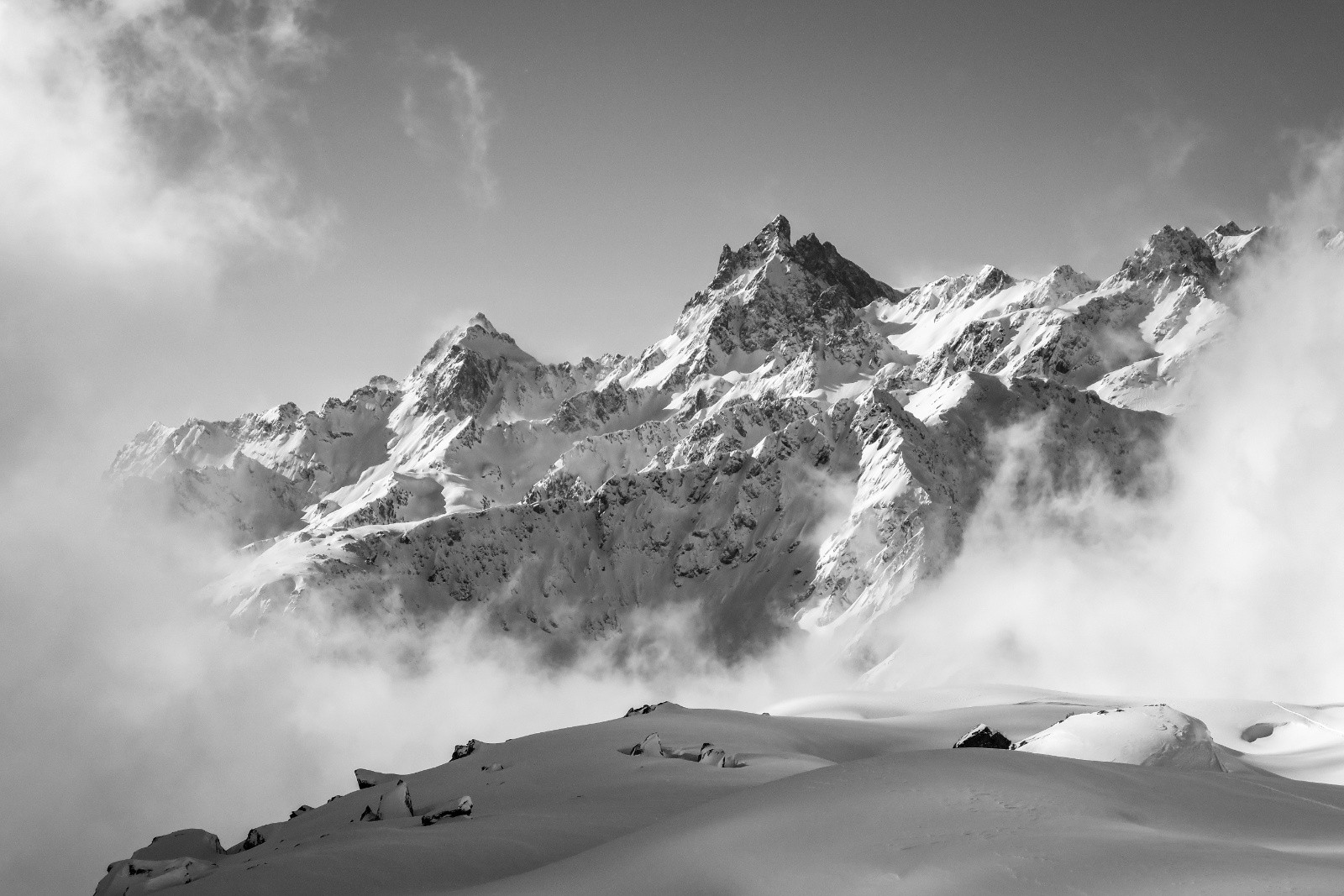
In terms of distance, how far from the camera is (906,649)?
586 feet

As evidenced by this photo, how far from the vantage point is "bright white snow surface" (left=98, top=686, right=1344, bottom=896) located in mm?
10633

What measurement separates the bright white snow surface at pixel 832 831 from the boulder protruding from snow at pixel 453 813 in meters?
0.18

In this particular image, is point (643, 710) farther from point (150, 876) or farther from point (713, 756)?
point (150, 876)

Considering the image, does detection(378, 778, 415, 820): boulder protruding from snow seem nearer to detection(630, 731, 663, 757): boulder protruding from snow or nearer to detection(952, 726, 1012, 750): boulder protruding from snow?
detection(630, 731, 663, 757): boulder protruding from snow

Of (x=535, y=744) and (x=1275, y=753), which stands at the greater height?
(x=535, y=744)

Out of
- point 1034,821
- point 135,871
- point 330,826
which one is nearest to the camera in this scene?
point 1034,821

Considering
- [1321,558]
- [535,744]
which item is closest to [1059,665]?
[1321,558]

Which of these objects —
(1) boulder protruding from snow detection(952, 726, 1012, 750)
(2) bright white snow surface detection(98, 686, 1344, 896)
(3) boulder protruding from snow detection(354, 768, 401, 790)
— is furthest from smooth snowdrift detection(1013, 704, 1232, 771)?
(3) boulder protruding from snow detection(354, 768, 401, 790)

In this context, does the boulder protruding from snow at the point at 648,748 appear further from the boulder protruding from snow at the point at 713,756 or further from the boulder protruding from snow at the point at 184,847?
the boulder protruding from snow at the point at 184,847

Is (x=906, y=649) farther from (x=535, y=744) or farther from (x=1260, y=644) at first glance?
(x=535, y=744)

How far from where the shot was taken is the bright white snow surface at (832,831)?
10.6 meters

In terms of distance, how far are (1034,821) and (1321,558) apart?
214 meters

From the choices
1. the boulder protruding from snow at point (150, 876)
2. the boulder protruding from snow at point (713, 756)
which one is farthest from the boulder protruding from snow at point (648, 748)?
the boulder protruding from snow at point (150, 876)

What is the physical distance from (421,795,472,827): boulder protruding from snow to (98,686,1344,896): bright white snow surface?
0.57ft
